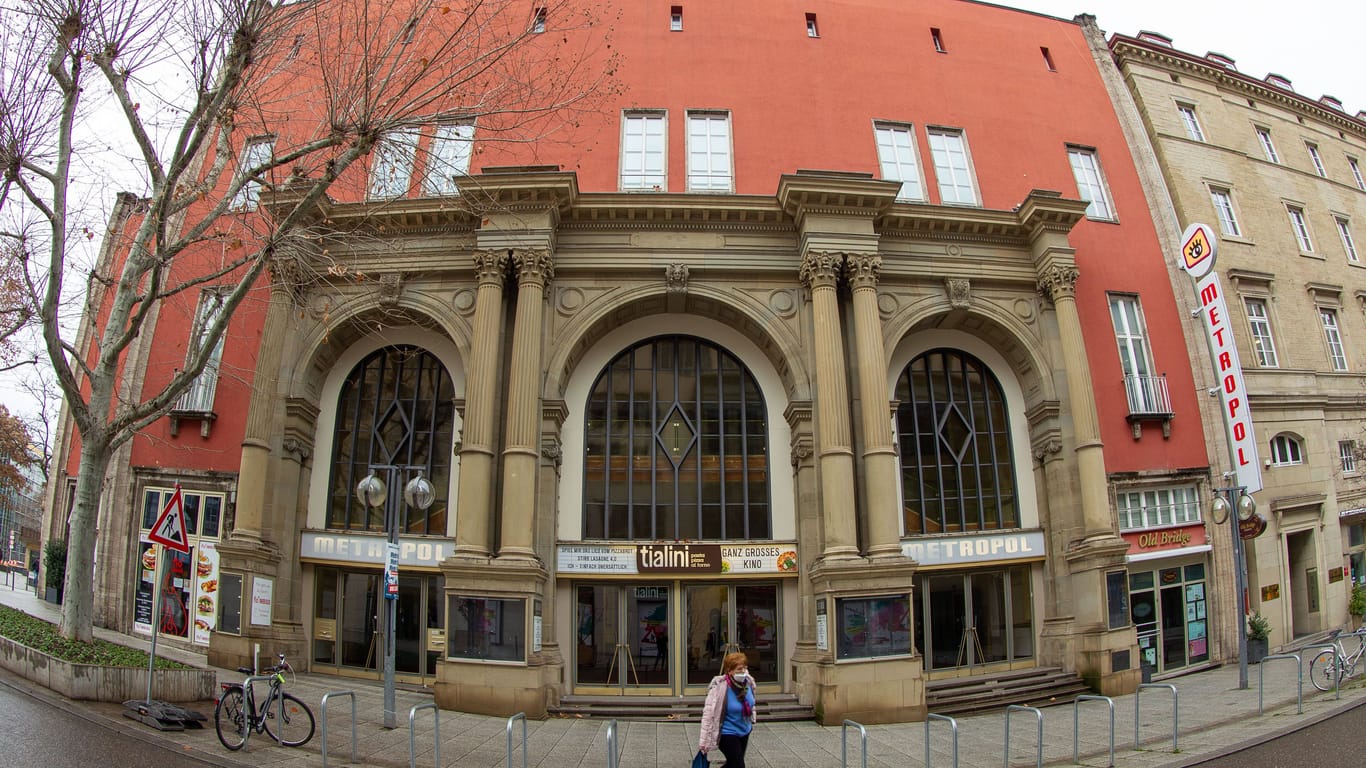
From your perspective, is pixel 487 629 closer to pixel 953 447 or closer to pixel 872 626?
pixel 872 626

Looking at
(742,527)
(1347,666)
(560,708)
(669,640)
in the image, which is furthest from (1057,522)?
(560,708)

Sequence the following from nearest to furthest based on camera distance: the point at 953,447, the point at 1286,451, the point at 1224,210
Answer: the point at 953,447, the point at 1286,451, the point at 1224,210

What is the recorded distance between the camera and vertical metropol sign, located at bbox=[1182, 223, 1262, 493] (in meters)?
16.9

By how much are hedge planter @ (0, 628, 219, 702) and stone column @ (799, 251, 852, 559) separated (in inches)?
453

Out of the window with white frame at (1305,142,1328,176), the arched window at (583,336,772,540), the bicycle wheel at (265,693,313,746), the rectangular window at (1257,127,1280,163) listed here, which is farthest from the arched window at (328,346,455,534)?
the window with white frame at (1305,142,1328,176)

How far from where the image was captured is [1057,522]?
→ 1758cm

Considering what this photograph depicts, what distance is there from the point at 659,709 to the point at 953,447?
9922 millimetres

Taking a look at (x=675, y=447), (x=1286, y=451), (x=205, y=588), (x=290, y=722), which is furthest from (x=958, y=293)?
(x=205, y=588)

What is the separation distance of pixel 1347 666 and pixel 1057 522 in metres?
5.67

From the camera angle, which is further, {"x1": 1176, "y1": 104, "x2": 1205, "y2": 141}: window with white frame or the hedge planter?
{"x1": 1176, "y1": 104, "x2": 1205, "y2": 141}: window with white frame

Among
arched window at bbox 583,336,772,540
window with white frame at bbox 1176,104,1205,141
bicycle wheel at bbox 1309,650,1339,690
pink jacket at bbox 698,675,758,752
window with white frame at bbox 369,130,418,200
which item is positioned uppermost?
window with white frame at bbox 1176,104,1205,141

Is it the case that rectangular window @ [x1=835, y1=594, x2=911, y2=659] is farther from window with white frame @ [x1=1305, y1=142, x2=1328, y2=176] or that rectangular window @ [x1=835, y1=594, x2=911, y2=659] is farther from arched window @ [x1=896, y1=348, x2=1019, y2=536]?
window with white frame @ [x1=1305, y1=142, x2=1328, y2=176]

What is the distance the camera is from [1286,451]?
68.9ft

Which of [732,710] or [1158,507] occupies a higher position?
[1158,507]
